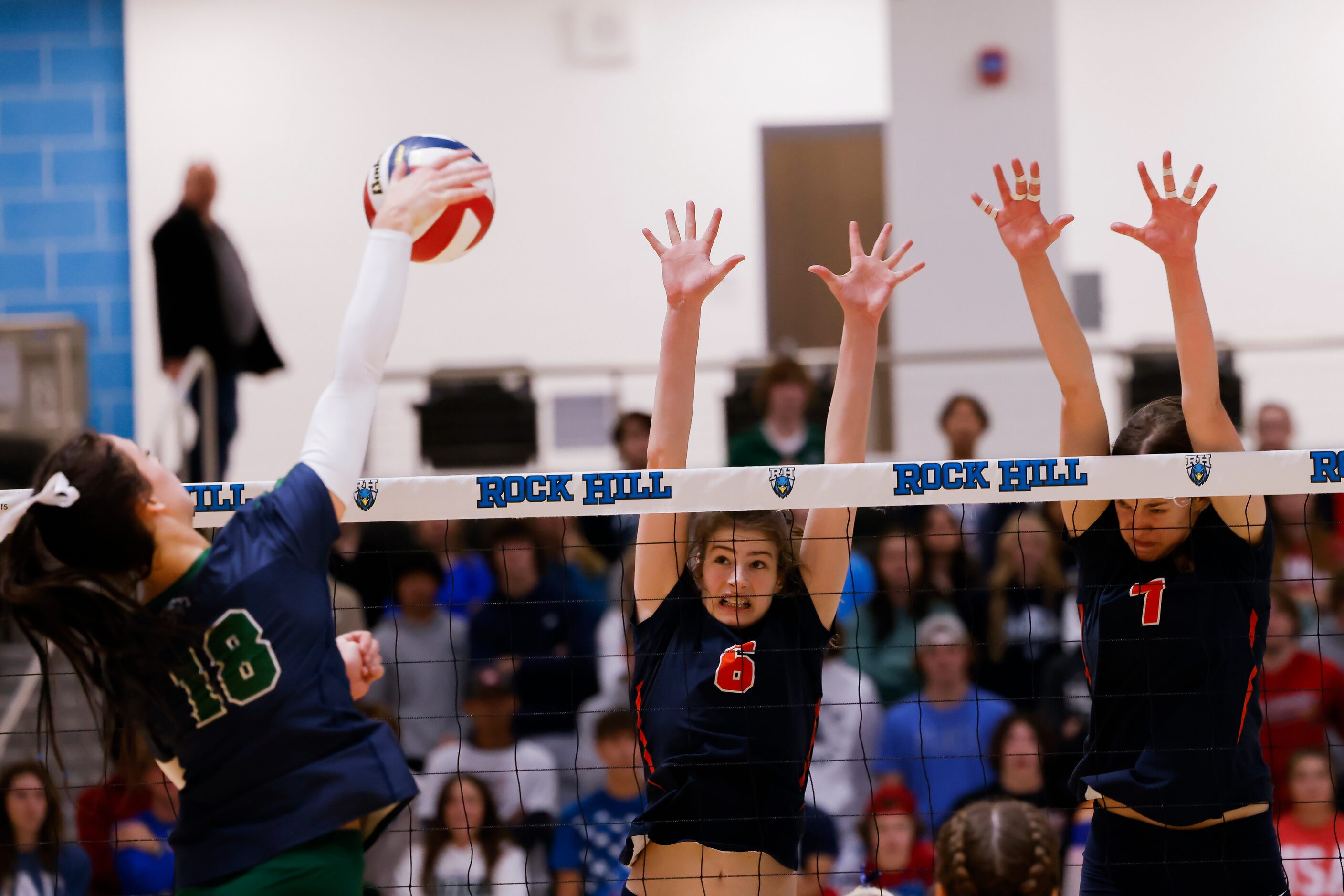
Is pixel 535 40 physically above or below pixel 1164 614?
above

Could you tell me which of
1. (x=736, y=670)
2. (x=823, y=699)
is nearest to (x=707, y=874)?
(x=736, y=670)

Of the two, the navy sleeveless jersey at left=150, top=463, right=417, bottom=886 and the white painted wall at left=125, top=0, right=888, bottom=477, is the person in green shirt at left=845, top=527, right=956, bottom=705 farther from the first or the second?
the navy sleeveless jersey at left=150, top=463, right=417, bottom=886

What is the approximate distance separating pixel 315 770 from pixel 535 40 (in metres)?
8.15

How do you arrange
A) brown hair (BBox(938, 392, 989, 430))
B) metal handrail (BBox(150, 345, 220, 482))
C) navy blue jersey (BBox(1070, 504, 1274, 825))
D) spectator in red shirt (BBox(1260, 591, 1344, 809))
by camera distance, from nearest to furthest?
navy blue jersey (BBox(1070, 504, 1274, 825)), spectator in red shirt (BBox(1260, 591, 1344, 809)), brown hair (BBox(938, 392, 989, 430)), metal handrail (BBox(150, 345, 220, 482))

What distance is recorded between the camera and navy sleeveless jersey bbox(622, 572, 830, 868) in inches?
129

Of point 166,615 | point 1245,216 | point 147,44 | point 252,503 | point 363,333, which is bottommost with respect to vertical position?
point 166,615

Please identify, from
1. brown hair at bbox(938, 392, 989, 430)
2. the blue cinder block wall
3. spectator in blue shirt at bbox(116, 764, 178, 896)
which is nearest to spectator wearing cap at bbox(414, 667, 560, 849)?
spectator in blue shirt at bbox(116, 764, 178, 896)

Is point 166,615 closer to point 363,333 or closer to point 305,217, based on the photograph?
point 363,333

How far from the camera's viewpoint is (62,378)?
874cm

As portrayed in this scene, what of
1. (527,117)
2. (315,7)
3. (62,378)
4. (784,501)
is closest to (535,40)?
(527,117)

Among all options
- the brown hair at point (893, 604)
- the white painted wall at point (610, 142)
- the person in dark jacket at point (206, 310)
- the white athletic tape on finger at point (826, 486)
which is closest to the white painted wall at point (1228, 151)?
the white painted wall at point (610, 142)

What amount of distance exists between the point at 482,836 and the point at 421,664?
136 cm

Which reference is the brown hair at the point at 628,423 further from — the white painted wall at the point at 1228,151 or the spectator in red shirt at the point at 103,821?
the white painted wall at the point at 1228,151

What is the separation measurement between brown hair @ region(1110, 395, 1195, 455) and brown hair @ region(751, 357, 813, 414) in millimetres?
4150
